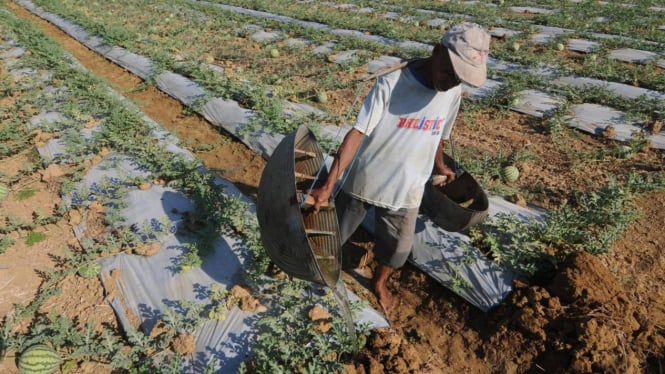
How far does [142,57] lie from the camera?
8.20 m

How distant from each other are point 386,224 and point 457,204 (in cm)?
63

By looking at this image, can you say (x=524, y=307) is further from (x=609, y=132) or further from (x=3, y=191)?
(x=3, y=191)

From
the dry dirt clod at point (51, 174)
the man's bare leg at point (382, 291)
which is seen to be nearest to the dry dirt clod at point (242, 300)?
the man's bare leg at point (382, 291)

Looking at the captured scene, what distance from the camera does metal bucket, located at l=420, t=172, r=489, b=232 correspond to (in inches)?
117

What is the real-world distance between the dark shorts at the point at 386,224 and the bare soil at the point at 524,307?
60 cm

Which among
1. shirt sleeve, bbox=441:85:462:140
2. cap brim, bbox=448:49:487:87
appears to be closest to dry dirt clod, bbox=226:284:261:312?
shirt sleeve, bbox=441:85:462:140

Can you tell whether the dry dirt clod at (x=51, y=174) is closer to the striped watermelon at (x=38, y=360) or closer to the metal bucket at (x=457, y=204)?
the striped watermelon at (x=38, y=360)

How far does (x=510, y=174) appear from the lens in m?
4.40

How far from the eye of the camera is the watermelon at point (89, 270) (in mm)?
3244

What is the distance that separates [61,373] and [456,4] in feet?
47.3

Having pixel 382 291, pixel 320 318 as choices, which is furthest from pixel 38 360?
pixel 382 291

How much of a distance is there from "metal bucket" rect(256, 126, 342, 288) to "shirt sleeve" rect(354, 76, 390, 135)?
1.56 ft

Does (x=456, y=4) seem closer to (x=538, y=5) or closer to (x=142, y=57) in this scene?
(x=538, y=5)

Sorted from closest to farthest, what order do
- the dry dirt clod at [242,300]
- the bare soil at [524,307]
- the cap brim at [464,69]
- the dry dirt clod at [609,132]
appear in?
1. the cap brim at [464,69]
2. the bare soil at [524,307]
3. the dry dirt clod at [242,300]
4. the dry dirt clod at [609,132]
